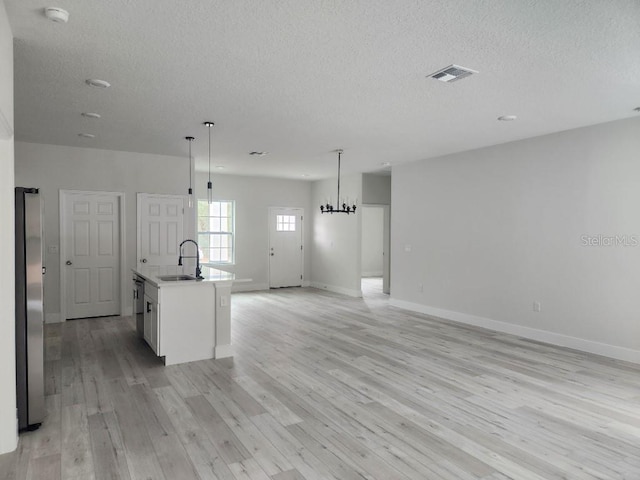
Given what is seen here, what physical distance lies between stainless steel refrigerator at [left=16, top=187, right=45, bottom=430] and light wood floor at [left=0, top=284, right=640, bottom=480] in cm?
21

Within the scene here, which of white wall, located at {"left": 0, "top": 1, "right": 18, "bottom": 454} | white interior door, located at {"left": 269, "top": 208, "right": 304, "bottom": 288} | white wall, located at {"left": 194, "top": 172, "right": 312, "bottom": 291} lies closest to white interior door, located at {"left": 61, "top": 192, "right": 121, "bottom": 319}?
white wall, located at {"left": 194, "top": 172, "right": 312, "bottom": 291}

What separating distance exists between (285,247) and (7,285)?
25.1ft

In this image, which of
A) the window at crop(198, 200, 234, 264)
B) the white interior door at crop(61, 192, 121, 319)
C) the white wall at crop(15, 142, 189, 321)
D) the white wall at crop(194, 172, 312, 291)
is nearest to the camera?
the white wall at crop(15, 142, 189, 321)

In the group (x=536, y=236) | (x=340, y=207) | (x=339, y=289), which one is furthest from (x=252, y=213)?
(x=536, y=236)

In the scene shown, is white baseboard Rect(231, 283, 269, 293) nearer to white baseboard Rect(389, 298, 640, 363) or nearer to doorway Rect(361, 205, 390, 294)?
doorway Rect(361, 205, 390, 294)

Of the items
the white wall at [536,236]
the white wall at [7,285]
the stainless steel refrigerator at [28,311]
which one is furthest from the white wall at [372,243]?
the white wall at [7,285]

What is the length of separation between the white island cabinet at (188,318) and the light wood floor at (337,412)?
0.20 m

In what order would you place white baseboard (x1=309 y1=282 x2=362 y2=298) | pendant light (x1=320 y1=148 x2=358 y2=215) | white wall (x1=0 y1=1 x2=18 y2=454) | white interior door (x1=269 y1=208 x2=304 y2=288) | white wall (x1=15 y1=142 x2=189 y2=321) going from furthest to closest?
white interior door (x1=269 y1=208 x2=304 y2=288) < white baseboard (x1=309 y1=282 x2=362 y2=298) < pendant light (x1=320 y1=148 x2=358 y2=215) < white wall (x1=15 y1=142 x2=189 y2=321) < white wall (x1=0 y1=1 x2=18 y2=454)

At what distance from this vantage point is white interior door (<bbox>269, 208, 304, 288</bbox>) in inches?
395

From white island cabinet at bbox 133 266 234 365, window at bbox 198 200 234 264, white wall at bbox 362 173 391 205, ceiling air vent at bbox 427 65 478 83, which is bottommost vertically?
white island cabinet at bbox 133 266 234 365

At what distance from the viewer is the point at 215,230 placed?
941 cm

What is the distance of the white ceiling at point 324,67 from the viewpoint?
2486mm

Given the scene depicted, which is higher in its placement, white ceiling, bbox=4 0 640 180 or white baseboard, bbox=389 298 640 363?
white ceiling, bbox=4 0 640 180

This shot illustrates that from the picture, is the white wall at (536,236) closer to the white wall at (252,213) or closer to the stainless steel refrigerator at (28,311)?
the white wall at (252,213)
